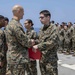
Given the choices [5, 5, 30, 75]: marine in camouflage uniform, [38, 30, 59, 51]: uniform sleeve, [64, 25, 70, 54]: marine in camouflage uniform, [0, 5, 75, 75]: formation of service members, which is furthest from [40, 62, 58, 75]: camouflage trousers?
[64, 25, 70, 54]: marine in camouflage uniform

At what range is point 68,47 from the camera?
18.2 meters

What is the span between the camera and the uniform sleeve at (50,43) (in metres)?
6.22

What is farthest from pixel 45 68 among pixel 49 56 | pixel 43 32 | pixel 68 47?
pixel 68 47

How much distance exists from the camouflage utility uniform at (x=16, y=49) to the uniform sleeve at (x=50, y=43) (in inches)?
16.2

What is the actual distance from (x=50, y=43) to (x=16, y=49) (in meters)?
0.73

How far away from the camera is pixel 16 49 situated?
5.91 metres

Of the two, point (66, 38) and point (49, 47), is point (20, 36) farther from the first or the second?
point (66, 38)

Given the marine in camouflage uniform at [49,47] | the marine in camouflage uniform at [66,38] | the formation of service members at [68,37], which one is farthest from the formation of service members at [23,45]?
the marine in camouflage uniform at [66,38]

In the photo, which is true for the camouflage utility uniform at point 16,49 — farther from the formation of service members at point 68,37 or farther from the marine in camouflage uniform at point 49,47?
the formation of service members at point 68,37

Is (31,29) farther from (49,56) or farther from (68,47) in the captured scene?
(68,47)

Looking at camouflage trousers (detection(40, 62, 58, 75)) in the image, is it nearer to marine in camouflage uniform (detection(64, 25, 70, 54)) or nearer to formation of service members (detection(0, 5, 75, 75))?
formation of service members (detection(0, 5, 75, 75))

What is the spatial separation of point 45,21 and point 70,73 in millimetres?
2807

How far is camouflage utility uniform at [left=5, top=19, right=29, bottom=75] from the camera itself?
5.84 meters

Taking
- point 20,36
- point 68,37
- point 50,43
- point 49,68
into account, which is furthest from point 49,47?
point 68,37
